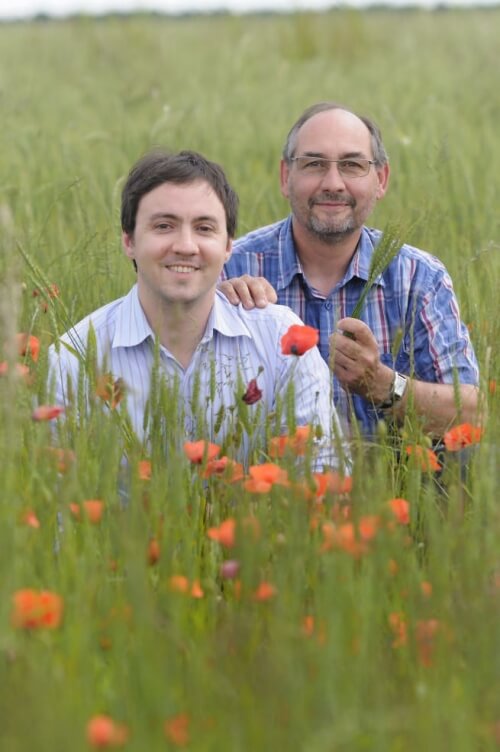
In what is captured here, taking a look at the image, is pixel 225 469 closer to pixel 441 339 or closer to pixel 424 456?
pixel 424 456

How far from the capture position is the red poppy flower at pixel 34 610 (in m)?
1.38

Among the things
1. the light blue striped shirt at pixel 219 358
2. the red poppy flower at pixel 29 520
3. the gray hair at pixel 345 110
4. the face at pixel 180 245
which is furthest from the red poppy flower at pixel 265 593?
the gray hair at pixel 345 110

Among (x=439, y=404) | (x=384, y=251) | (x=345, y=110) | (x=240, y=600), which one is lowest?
(x=240, y=600)

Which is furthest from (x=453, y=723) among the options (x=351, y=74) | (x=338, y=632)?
(x=351, y=74)

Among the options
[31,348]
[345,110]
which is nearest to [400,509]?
[31,348]

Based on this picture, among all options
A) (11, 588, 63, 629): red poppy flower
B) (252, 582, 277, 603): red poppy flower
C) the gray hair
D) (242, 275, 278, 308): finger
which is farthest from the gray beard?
(11, 588, 63, 629): red poppy flower

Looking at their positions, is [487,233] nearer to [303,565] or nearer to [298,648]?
[303,565]

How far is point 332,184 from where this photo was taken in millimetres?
3035

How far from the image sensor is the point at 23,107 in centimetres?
700

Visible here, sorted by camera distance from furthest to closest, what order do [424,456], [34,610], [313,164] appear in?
[313,164], [424,456], [34,610]

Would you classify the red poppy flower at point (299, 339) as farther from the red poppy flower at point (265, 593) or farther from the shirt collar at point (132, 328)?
the red poppy flower at point (265, 593)

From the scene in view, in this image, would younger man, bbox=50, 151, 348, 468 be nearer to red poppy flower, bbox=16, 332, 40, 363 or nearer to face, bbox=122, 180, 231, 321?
face, bbox=122, 180, 231, 321

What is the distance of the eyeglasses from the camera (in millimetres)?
3096

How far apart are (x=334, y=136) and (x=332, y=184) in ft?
0.50
